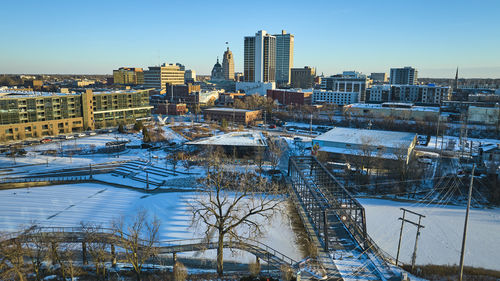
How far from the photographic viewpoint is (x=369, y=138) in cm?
3328

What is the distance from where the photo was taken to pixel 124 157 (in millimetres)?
32062

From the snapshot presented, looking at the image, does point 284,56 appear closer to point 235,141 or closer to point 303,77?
point 303,77

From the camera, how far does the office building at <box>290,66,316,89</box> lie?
398 feet

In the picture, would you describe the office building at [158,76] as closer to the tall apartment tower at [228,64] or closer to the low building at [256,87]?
the low building at [256,87]

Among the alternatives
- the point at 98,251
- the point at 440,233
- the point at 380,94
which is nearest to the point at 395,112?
the point at 380,94

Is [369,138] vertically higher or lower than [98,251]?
higher

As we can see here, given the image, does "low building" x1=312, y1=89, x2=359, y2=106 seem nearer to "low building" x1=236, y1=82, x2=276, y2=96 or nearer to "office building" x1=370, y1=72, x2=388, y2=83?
"low building" x1=236, y1=82, x2=276, y2=96

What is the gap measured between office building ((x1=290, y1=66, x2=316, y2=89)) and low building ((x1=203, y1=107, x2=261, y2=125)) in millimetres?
67982

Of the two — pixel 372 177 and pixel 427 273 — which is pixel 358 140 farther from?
pixel 427 273

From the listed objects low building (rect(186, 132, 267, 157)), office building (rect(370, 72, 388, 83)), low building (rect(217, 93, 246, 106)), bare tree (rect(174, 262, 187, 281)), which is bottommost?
bare tree (rect(174, 262, 187, 281))

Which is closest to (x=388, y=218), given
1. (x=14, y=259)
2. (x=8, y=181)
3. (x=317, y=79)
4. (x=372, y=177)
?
(x=372, y=177)

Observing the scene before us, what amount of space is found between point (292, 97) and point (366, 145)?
4843cm

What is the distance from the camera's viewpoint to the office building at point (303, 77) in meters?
121

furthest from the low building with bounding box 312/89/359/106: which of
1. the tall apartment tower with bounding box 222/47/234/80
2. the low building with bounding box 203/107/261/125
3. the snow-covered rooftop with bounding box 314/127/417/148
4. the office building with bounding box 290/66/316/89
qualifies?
the tall apartment tower with bounding box 222/47/234/80
